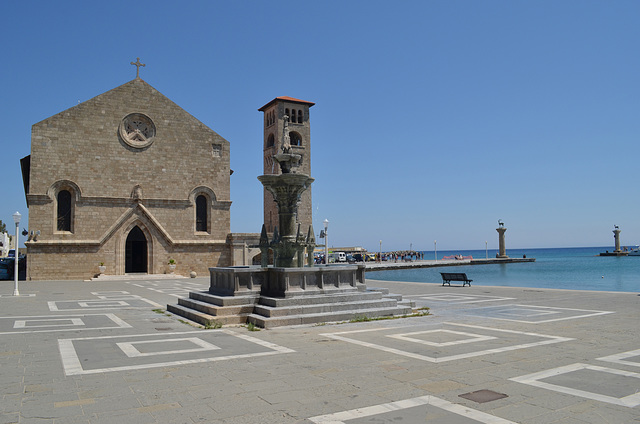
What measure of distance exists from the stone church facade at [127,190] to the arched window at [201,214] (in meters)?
0.08

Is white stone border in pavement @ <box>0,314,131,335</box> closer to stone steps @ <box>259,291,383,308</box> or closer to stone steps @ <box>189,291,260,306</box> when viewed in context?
stone steps @ <box>189,291,260,306</box>

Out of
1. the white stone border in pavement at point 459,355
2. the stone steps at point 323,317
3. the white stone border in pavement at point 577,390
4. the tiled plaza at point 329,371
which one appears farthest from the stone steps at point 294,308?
the white stone border in pavement at point 577,390

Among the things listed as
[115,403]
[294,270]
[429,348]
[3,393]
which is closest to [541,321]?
[429,348]

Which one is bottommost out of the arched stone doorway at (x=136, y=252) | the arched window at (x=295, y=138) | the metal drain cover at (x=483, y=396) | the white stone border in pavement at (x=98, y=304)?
the white stone border in pavement at (x=98, y=304)

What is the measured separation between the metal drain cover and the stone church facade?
3197 centimetres

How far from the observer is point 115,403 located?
6324 millimetres

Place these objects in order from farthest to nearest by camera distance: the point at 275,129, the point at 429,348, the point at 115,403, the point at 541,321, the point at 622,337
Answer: the point at 275,129, the point at 541,321, the point at 622,337, the point at 429,348, the point at 115,403

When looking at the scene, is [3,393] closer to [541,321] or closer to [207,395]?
[207,395]

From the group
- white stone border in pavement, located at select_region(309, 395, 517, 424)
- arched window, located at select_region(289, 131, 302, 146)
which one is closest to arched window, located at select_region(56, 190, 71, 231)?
arched window, located at select_region(289, 131, 302, 146)

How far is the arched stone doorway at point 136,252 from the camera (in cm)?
3603

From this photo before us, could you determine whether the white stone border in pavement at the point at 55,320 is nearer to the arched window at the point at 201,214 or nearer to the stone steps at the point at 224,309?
the stone steps at the point at 224,309

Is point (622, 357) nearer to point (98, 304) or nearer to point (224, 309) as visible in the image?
point (224, 309)

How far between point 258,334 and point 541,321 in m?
7.66

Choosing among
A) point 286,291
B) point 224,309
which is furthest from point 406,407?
point 224,309
